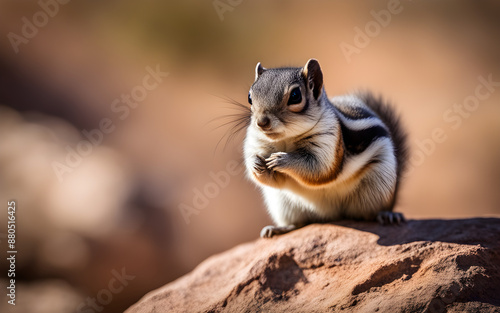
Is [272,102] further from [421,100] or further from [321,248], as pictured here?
[421,100]

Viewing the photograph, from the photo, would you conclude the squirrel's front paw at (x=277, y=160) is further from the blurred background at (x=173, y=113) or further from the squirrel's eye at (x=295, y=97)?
the blurred background at (x=173, y=113)

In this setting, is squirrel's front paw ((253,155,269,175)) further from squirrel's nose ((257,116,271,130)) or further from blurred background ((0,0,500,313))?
blurred background ((0,0,500,313))

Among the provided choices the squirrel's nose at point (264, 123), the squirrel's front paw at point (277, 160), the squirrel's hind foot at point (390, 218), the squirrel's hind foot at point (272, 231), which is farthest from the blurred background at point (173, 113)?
the squirrel's nose at point (264, 123)

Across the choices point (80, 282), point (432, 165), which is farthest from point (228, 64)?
point (80, 282)

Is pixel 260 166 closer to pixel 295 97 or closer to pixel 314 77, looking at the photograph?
pixel 295 97

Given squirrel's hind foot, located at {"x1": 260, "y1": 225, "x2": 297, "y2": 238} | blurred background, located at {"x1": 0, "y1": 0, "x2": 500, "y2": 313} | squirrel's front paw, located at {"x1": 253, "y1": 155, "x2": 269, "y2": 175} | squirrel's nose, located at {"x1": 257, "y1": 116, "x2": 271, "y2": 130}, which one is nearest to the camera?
squirrel's nose, located at {"x1": 257, "y1": 116, "x2": 271, "y2": 130}

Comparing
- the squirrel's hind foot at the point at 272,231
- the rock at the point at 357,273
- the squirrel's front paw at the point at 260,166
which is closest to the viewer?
the rock at the point at 357,273

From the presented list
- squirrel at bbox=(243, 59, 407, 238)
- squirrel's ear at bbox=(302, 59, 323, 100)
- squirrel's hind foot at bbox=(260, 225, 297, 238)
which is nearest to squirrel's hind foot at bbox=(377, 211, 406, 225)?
squirrel at bbox=(243, 59, 407, 238)

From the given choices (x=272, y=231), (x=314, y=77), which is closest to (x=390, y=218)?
(x=272, y=231)
